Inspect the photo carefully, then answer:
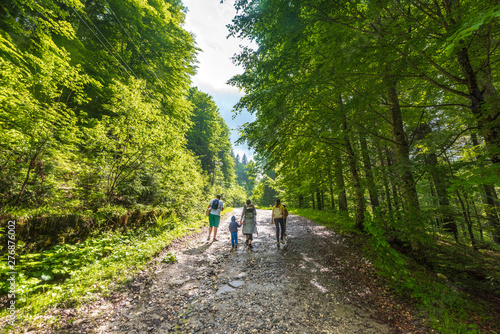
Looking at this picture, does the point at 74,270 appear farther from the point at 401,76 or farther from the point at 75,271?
the point at 401,76

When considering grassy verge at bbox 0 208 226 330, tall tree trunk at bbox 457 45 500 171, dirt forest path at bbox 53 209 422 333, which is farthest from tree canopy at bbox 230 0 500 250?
grassy verge at bbox 0 208 226 330

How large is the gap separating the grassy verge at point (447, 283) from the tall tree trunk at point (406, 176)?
0.55 meters

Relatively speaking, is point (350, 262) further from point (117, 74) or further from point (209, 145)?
point (209, 145)

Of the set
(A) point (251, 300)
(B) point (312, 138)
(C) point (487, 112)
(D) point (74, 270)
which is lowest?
(A) point (251, 300)

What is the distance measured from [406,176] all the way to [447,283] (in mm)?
2787

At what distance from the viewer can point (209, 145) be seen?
24.6m

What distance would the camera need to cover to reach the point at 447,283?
4270 millimetres

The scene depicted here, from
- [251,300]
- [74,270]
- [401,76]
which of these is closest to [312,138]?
[401,76]

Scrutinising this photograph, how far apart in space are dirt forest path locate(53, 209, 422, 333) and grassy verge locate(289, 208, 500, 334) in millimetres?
485

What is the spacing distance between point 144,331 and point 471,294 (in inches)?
278

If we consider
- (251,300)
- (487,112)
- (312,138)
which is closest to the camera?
(487,112)

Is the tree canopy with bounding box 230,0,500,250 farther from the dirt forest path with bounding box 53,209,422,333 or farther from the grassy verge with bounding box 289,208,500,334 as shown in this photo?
A: the dirt forest path with bounding box 53,209,422,333

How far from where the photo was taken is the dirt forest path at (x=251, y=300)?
321 centimetres

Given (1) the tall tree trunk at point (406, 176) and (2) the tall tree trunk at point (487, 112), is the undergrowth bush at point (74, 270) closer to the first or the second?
(1) the tall tree trunk at point (406, 176)
